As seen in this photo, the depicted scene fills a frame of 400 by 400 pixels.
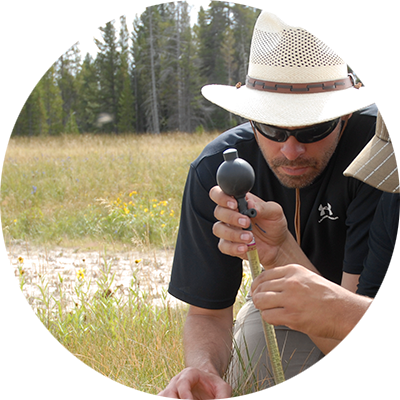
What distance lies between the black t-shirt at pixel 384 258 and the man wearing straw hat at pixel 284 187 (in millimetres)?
164

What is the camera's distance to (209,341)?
6.83 feet

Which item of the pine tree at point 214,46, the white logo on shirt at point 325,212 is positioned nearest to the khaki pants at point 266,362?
the white logo on shirt at point 325,212

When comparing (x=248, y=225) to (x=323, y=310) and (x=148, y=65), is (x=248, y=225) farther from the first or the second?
(x=148, y=65)

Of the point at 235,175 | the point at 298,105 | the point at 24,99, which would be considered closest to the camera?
the point at 235,175

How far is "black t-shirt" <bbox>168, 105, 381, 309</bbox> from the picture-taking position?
2.13 meters

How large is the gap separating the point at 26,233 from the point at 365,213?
16.6 feet

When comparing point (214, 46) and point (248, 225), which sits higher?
point (214, 46)

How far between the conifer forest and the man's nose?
111 feet

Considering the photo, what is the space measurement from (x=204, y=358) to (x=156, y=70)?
39.8m

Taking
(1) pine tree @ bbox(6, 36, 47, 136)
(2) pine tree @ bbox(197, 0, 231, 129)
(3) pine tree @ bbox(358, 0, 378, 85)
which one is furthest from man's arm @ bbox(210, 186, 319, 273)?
(3) pine tree @ bbox(358, 0, 378, 85)

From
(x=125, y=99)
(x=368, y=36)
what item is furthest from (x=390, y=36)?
(x=125, y=99)

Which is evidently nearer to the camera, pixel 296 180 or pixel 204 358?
pixel 204 358

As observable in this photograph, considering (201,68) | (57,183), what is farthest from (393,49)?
(57,183)

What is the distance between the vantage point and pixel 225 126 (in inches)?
1598
